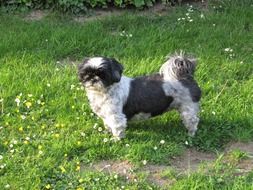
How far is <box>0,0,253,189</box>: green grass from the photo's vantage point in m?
5.63

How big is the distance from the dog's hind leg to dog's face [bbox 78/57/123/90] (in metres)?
0.84

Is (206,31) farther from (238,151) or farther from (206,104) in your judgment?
(238,151)

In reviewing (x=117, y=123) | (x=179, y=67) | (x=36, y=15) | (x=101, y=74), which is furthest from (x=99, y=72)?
(x=36, y=15)

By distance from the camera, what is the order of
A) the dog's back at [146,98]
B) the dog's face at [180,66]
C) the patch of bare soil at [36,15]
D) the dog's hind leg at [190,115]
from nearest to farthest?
the dog's face at [180,66], the dog's back at [146,98], the dog's hind leg at [190,115], the patch of bare soil at [36,15]

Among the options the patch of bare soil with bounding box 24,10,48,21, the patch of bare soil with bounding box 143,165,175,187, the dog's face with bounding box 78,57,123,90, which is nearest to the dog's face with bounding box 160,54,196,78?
the dog's face with bounding box 78,57,123,90

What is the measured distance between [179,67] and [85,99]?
1329mm

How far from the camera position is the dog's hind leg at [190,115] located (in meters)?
6.17

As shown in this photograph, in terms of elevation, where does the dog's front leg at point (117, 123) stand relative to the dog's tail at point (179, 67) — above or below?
below

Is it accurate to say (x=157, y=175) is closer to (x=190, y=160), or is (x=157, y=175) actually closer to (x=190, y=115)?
(x=190, y=160)

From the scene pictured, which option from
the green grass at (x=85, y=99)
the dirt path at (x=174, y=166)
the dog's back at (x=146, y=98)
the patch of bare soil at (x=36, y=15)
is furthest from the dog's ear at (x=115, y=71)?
the patch of bare soil at (x=36, y=15)

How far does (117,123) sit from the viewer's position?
19.6 feet

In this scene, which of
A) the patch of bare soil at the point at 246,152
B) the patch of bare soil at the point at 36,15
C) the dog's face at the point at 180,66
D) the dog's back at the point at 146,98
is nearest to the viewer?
the patch of bare soil at the point at 246,152

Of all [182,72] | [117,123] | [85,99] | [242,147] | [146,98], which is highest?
[182,72]

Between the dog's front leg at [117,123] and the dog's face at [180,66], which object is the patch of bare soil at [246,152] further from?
the dog's front leg at [117,123]
